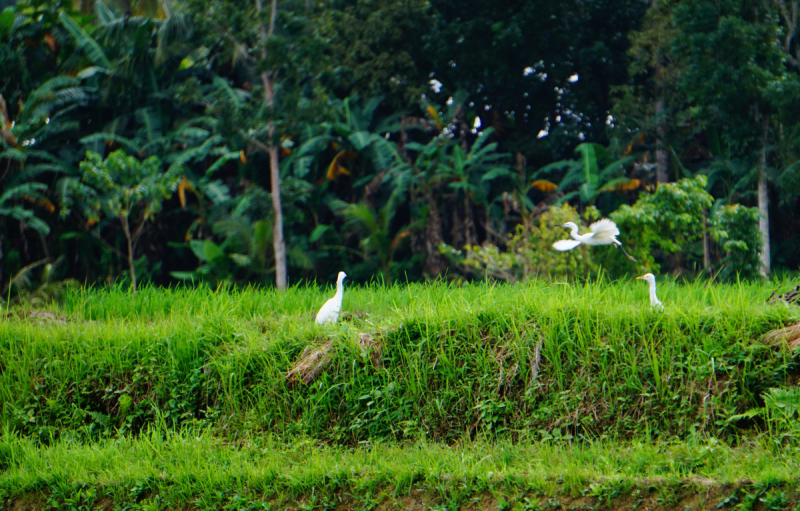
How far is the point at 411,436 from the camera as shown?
5.66 metres

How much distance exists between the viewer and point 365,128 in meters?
19.7

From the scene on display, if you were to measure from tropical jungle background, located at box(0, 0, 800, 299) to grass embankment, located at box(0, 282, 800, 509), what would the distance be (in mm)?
6812

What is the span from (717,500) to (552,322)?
1.87 meters

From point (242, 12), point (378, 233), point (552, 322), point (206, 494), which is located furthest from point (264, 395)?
point (378, 233)

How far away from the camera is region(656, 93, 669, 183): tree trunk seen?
18.6 m

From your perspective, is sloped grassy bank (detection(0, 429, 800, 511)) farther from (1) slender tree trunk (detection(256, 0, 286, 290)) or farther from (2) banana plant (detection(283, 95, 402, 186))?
(2) banana plant (detection(283, 95, 402, 186))

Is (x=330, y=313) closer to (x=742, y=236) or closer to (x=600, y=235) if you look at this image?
(x=600, y=235)

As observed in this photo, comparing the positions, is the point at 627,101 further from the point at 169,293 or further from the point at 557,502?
the point at 557,502

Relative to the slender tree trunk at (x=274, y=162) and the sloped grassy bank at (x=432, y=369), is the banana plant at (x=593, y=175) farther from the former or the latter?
the sloped grassy bank at (x=432, y=369)

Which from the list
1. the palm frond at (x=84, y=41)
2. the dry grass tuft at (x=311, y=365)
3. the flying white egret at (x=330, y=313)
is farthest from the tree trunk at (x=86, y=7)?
the dry grass tuft at (x=311, y=365)

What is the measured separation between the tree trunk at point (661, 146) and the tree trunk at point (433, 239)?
5.61 m

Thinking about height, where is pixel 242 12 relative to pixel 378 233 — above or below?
above

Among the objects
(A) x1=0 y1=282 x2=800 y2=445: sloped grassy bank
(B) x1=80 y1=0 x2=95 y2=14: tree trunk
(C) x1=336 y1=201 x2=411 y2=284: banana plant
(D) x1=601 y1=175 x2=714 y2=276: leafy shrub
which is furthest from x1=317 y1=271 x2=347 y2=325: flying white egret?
(B) x1=80 y1=0 x2=95 y2=14: tree trunk

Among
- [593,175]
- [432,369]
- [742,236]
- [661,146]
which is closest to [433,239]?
[593,175]
